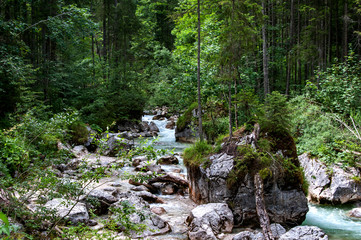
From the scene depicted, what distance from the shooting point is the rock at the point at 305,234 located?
5691 mm

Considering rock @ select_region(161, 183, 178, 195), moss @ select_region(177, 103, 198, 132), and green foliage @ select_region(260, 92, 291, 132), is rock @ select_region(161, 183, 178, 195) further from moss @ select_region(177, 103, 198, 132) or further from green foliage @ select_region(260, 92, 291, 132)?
moss @ select_region(177, 103, 198, 132)

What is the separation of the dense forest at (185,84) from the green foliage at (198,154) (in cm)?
50

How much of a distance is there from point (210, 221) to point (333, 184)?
5086mm

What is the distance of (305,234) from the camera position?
19.0 feet

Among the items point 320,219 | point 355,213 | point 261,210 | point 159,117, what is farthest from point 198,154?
point 159,117

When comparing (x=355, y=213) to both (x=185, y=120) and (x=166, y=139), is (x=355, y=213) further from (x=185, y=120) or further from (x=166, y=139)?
(x=166, y=139)

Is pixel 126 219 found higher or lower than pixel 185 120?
lower

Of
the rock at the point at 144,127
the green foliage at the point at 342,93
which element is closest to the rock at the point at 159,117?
the rock at the point at 144,127

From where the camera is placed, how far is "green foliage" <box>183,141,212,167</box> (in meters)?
8.52

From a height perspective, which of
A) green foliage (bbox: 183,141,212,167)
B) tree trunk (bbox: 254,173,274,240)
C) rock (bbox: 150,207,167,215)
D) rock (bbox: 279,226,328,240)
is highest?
green foliage (bbox: 183,141,212,167)

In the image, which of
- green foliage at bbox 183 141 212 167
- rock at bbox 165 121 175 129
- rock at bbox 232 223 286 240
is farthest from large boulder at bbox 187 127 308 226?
rock at bbox 165 121 175 129

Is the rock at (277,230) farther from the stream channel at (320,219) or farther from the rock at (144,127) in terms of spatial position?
the rock at (144,127)

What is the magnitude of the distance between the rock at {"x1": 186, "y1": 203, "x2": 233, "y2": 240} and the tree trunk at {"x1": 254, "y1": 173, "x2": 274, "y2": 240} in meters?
0.95

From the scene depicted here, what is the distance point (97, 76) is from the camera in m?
21.8
